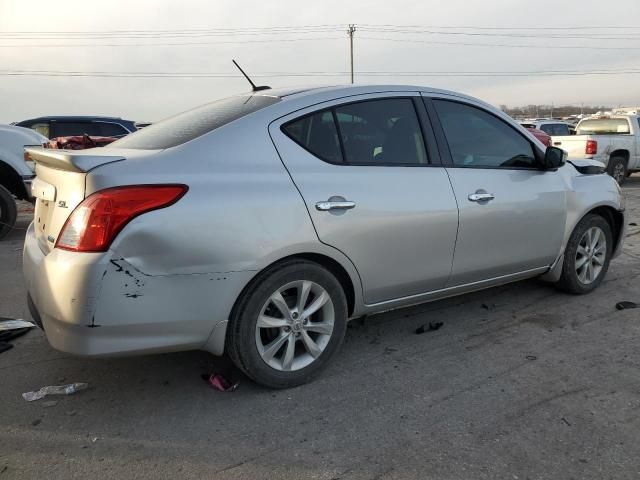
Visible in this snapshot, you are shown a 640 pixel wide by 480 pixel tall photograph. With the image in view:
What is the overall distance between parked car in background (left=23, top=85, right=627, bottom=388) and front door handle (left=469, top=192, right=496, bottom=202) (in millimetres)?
10

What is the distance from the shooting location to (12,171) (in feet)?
24.6

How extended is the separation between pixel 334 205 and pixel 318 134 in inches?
17.4

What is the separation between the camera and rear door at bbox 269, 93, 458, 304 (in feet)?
9.75

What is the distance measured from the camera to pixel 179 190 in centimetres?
256

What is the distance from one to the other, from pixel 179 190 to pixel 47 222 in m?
0.80

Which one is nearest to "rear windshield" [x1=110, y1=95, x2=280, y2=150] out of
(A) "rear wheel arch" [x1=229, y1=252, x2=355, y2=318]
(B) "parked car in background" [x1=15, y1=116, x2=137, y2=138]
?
(A) "rear wheel arch" [x1=229, y1=252, x2=355, y2=318]

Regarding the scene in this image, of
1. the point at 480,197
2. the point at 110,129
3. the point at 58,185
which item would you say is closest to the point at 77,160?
the point at 58,185

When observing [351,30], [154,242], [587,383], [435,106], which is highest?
[351,30]

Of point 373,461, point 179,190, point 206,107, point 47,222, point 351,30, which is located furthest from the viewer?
point 351,30

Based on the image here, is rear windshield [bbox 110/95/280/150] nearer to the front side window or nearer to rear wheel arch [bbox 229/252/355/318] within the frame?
rear wheel arch [bbox 229/252/355/318]

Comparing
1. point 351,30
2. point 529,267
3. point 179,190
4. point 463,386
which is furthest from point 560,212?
point 351,30

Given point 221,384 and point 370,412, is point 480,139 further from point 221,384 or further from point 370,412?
point 221,384

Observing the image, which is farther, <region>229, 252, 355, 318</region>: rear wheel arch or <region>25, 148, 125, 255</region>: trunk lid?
<region>229, 252, 355, 318</region>: rear wheel arch

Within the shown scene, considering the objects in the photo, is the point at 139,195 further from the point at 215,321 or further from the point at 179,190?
the point at 215,321
